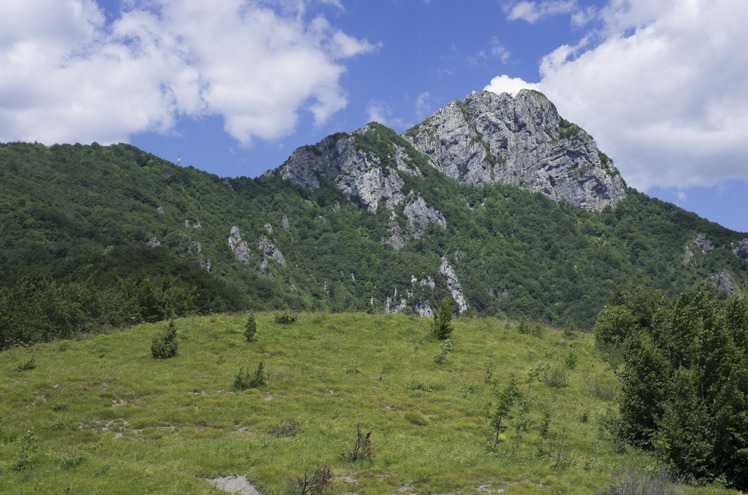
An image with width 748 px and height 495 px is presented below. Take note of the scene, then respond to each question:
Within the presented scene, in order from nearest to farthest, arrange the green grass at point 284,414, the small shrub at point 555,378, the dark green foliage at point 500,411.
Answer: the green grass at point 284,414 → the dark green foliage at point 500,411 → the small shrub at point 555,378

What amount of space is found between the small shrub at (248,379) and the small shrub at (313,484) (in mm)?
9943

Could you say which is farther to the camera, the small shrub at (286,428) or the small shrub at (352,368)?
the small shrub at (352,368)

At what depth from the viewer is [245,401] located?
20.1 meters

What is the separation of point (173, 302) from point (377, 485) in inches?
1249

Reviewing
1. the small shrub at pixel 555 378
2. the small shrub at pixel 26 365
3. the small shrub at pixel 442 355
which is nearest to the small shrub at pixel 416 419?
the small shrub at pixel 442 355

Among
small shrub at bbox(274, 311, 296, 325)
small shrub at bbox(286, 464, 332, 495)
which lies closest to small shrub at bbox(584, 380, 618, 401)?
small shrub at bbox(286, 464, 332, 495)

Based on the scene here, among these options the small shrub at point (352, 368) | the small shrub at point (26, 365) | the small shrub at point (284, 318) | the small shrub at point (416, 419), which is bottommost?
the small shrub at point (416, 419)

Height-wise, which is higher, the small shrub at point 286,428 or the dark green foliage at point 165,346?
the dark green foliage at point 165,346

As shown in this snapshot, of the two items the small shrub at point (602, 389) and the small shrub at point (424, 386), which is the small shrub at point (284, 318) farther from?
the small shrub at point (602, 389)

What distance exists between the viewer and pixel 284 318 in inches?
1371

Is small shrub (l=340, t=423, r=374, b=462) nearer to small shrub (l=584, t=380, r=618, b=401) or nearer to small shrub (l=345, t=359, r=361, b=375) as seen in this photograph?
small shrub (l=345, t=359, r=361, b=375)

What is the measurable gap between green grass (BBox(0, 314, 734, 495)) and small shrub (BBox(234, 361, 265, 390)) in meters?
0.78

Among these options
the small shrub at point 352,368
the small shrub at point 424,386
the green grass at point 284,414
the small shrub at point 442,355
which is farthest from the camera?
the small shrub at point 442,355

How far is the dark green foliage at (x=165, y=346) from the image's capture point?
82.9ft
